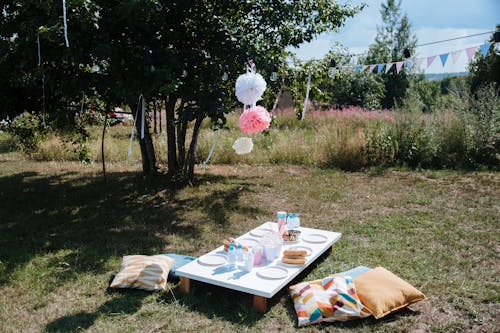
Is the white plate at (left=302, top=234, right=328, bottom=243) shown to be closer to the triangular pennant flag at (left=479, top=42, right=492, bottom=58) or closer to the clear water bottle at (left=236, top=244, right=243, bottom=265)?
the clear water bottle at (left=236, top=244, right=243, bottom=265)

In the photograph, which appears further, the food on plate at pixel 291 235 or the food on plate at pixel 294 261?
the food on plate at pixel 291 235

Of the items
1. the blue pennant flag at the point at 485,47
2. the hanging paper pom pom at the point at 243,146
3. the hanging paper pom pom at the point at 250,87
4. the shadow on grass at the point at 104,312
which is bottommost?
the shadow on grass at the point at 104,312

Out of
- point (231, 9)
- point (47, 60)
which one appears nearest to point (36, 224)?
point (47, 60)

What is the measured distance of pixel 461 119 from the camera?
29.5ft

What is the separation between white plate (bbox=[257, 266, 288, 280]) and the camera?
11.6 ft

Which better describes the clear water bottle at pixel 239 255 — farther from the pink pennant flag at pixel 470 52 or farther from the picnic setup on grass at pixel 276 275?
the pink pennant flag at pixel 470 52

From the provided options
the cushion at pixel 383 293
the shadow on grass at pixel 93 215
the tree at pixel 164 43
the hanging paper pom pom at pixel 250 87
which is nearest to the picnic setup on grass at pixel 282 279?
the cushion at pixel 383 293

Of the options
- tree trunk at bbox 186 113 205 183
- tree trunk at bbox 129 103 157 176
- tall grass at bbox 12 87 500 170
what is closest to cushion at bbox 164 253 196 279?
tree trunk at bbox 186 113 205 183

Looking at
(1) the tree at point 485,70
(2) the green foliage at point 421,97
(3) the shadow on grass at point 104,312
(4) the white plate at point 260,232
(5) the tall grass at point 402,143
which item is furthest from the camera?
(1) the tree at point 485,70

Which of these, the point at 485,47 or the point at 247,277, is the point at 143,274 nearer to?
the point at 247,277

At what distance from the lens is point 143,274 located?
384 cm

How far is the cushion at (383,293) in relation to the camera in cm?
331

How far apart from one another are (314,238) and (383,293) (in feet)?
3.89

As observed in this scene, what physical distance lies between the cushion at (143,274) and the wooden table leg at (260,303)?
34.6 inches
